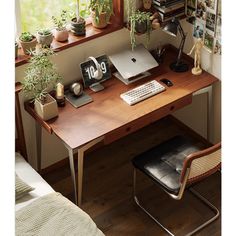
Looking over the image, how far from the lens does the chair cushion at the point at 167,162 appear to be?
2932 mm

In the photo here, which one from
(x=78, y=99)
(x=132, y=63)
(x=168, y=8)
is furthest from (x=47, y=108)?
(x=168, y=8)

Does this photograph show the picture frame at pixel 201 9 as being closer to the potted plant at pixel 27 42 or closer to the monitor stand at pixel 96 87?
the monitor stand at pixel 96 87

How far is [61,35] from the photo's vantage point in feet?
10.2

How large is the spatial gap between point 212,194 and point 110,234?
0.76 metres

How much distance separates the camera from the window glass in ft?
10.2

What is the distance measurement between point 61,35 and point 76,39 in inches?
4.0

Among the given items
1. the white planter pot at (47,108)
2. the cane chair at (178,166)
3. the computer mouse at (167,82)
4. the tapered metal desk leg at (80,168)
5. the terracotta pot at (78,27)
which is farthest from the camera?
the computer mouse at (167,82)

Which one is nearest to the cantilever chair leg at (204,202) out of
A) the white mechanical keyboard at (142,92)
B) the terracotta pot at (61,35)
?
the white mechanical keyboard at (142,92)

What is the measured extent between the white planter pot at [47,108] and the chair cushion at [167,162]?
559 millimetres

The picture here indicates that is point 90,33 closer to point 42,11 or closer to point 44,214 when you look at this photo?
point 42,11

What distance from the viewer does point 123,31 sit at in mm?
3410

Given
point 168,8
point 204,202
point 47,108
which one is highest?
point 168,8
